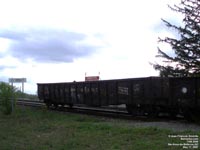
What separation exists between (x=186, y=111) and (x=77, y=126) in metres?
5.91

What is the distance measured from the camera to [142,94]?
84.7 ft

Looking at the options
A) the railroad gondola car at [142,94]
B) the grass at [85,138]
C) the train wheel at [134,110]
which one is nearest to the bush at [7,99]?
the railroad gondola car at [142,94]

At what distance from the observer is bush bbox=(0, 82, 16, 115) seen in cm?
3006

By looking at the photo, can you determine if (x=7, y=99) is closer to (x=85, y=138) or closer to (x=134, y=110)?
(x=134, y=110)

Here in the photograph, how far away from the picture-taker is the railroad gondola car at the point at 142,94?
22.6m

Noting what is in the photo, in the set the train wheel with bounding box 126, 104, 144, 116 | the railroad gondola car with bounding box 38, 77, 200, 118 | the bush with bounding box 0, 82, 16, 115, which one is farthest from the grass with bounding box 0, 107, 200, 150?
the bush with bounding box 0, 82, 16, 115

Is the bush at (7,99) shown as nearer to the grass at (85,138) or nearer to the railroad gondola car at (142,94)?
the railroad gondola car at (142,94)

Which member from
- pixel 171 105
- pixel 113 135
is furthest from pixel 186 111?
pixel 113 135

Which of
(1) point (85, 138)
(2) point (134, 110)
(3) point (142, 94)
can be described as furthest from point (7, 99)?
(1) point (85, 138)

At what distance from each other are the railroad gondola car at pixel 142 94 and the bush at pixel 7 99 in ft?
15.0

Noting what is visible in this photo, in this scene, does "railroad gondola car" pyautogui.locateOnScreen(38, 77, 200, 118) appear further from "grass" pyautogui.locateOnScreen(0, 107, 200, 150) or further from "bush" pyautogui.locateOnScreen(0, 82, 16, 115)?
"grass" pyautogui.locateOnScreen(0, 107, 200, 150)

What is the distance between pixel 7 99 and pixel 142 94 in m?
9.40

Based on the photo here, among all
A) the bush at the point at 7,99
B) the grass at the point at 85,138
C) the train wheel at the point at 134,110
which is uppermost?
the bush at the point at 7,99

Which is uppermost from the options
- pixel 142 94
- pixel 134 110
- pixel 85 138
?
pixel 142 94
